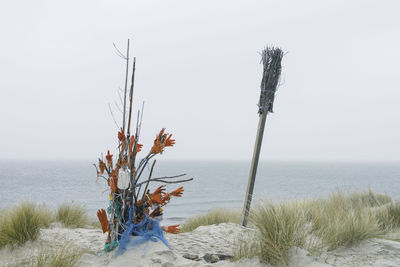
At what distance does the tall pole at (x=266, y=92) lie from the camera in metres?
5.11

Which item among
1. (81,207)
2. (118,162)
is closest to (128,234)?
(118,162)

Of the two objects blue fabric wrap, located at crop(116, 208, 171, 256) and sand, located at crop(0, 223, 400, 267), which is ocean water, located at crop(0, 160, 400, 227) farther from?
sand, located at crop(0, 223, 400, 267)

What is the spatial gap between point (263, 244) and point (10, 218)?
332 cm

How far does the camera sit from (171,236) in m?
4.46

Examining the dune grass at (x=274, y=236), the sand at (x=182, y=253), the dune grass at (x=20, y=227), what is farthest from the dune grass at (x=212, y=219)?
the dune grass at (x=274, y=236)

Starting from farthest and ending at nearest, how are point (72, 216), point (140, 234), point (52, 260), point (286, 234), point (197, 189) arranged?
point (197, 189)
point (72, 216)
point (140, 234)
point (286, 234)
point (52, 260)

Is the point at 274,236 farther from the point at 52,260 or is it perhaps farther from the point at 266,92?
the point at 266,92

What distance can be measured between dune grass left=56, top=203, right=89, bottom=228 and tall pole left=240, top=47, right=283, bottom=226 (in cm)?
323

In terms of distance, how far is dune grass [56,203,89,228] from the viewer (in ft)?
17.8

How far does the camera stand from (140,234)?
3.27m

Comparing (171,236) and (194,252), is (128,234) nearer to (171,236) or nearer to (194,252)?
(194,252)

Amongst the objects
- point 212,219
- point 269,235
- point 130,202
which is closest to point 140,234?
point 130,202

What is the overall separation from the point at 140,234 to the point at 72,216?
296 cm

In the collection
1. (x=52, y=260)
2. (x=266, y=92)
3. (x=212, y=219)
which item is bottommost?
(x=212, y=219)
